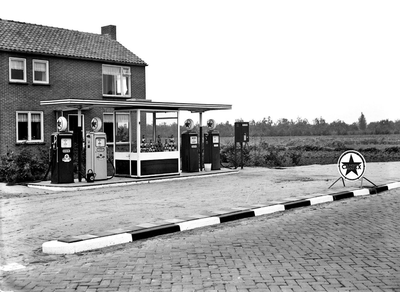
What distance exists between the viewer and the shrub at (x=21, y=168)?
62.6 ft

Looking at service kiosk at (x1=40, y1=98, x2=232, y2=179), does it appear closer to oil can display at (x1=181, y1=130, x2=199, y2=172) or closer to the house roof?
oil can display at (x1=181, y1=130, x2=199, y2=172)

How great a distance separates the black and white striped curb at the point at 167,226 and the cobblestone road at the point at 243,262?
0.77ft

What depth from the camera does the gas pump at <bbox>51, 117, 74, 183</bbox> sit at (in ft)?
54.6

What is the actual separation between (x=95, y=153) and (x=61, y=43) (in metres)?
14.2

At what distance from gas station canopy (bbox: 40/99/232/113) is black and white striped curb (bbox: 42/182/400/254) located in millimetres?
7857

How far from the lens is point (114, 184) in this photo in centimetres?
1728

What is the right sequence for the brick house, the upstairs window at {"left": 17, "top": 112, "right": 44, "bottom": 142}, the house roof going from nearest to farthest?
the brick house
the upstairs window at {"left": 17, "top": 112, "right": 44, "bottom": 142}
the house roof

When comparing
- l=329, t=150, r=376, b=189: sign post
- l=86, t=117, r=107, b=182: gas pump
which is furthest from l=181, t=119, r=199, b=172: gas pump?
l=329, t=150, r=376, b=189: sign post

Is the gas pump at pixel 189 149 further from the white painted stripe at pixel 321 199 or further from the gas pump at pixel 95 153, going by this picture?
the white painted stripe at pixel 321 199

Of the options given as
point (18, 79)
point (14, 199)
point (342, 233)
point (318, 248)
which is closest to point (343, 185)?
point (342, 233)

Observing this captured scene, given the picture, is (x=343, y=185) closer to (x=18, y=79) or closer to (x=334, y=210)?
(x=334, y=210)

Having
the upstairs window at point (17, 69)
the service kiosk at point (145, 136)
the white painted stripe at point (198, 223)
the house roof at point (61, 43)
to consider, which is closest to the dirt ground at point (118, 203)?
the white painted stripe at point (198, 223)

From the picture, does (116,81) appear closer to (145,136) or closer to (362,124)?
(145,136)

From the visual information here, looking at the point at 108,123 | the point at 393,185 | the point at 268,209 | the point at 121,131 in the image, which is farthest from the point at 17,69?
the point at 268,209
